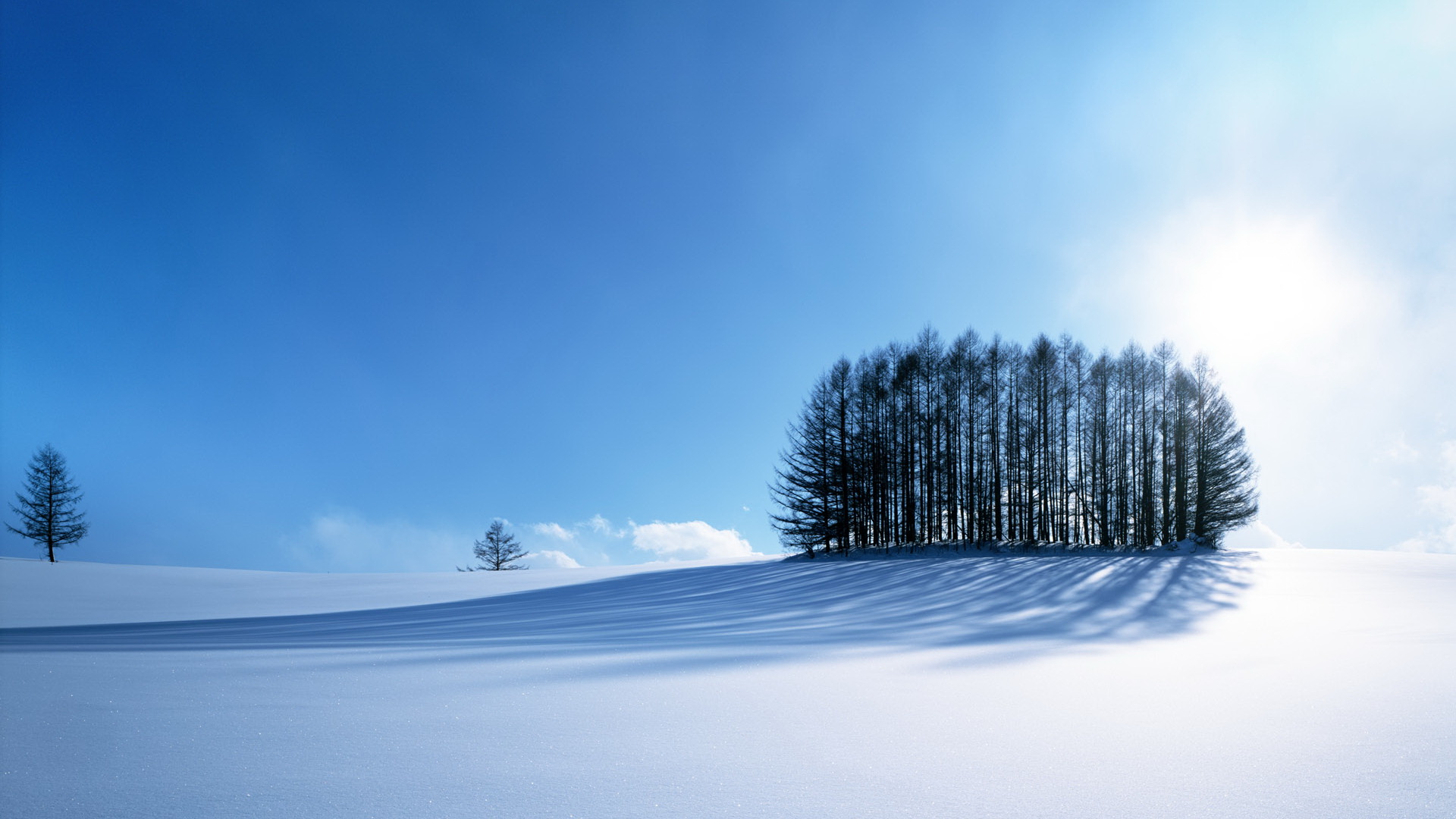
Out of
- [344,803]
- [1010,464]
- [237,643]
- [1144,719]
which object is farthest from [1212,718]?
[1010,464]

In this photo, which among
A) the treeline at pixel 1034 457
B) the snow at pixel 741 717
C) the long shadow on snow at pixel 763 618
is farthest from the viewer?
the treeline at pixel 1034 457

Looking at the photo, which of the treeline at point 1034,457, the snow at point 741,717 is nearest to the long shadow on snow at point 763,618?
the snow at point 741,717

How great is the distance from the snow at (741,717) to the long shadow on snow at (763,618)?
9 centimetres

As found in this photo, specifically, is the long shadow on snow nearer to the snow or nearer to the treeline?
the snow

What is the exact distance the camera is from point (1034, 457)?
22.3 meters

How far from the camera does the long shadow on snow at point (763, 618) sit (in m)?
5.30

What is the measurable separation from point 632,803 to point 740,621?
5.67 metres

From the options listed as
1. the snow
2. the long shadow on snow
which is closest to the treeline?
the long shadow on snow

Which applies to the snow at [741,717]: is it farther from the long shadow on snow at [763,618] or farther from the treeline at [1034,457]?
the treeline at [1034,457]

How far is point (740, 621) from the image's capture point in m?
7.17

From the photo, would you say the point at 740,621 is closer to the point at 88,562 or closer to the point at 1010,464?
the point at 1010,464

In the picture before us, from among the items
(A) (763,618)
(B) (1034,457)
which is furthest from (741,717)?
(B) (1034,457)

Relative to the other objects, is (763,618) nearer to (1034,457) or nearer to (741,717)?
(741,717)

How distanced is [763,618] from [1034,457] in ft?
60.5
